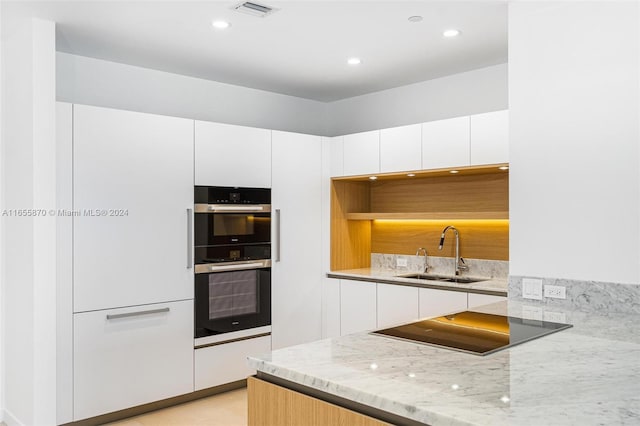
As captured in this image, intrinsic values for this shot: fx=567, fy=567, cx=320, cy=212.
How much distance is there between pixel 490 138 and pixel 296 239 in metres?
1.70

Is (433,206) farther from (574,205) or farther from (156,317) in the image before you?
(156,317)

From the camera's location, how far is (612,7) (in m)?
2.56

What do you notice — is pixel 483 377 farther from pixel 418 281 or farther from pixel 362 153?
pixel 362 153

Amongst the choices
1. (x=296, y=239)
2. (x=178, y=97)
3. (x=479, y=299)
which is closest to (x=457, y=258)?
(x=479, y=299)

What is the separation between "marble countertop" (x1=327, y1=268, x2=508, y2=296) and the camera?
147 inches

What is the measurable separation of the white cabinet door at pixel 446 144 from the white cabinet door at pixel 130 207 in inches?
67.4

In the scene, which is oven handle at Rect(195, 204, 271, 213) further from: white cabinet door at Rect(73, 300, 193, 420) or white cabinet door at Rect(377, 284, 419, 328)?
white cabinet door at Rect(377, 284, 419, 328)

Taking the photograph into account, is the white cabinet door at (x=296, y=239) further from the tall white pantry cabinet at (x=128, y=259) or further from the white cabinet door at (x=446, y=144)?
the white cabinet door at (x=446, y=144)

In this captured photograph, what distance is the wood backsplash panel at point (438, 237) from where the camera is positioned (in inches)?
170

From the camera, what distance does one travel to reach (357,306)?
177 inches

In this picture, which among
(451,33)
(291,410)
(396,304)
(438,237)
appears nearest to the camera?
(291,410)

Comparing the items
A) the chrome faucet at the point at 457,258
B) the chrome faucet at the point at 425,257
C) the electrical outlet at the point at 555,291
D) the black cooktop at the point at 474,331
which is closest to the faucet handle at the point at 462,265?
the chrome faucet at the point at 457,258

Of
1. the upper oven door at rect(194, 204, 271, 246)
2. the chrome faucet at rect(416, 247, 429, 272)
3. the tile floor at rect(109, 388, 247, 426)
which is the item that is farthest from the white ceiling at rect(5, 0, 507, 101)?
the tile floor at rect(109, 388, 247, 426)

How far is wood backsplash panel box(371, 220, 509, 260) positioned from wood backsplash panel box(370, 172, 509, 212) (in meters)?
0.12
